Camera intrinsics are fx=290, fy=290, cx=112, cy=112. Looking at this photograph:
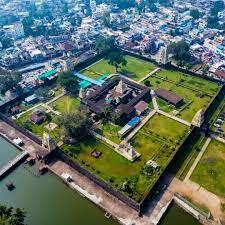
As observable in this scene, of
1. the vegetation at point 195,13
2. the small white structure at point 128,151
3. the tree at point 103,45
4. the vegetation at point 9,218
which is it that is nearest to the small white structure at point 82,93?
the small white structure at point 128,151

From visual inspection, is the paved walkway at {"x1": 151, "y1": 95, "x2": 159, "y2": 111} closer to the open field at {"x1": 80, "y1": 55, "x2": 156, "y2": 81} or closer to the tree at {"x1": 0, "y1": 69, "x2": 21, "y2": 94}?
the open field at {"x1": 80, "y1": 55, "x2": 156, "y2": 81}

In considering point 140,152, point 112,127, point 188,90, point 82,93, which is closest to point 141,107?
point 112,127

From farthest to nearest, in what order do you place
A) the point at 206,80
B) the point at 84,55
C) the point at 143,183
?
1. the point at 84,55
2. the point at 206,80
3. the point at 143,183

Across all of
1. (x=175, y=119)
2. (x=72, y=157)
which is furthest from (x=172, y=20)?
(x=72, y=157)

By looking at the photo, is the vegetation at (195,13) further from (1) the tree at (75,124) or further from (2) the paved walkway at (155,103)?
(1) the tree at (75,124)

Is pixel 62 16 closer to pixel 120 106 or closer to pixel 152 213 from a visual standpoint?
pixel 120 106

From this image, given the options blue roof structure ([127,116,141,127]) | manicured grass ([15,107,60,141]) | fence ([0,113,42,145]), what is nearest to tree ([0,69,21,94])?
fence ([0,113,42,145])
